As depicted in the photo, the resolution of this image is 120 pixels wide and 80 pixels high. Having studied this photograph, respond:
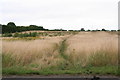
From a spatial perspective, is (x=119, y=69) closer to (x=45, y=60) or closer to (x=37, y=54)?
(x=45, y=60)

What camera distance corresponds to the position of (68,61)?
40.5ft

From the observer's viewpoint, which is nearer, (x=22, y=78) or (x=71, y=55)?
(x=22, y=78)

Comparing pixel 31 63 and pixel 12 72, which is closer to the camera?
pixel 12 72


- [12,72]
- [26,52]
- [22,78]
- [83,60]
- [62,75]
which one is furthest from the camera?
[26,52]

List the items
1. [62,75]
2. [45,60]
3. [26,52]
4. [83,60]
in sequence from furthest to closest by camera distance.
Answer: [26,52] → [45,60] → [83,60] → [62,75]

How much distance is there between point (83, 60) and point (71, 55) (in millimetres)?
1173

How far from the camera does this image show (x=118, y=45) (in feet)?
45.6

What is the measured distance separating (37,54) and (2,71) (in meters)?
4.20

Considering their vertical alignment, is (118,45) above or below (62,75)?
above

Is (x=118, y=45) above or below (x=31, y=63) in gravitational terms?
above

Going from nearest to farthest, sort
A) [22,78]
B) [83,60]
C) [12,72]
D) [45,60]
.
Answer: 1. [22,78]
2. [12,72]
3. [83,60]
4. [45,60]

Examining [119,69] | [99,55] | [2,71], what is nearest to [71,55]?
[99,55]

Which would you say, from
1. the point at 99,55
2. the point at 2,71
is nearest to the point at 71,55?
the point at 99,55

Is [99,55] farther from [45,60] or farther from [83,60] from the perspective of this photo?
[45,60]
